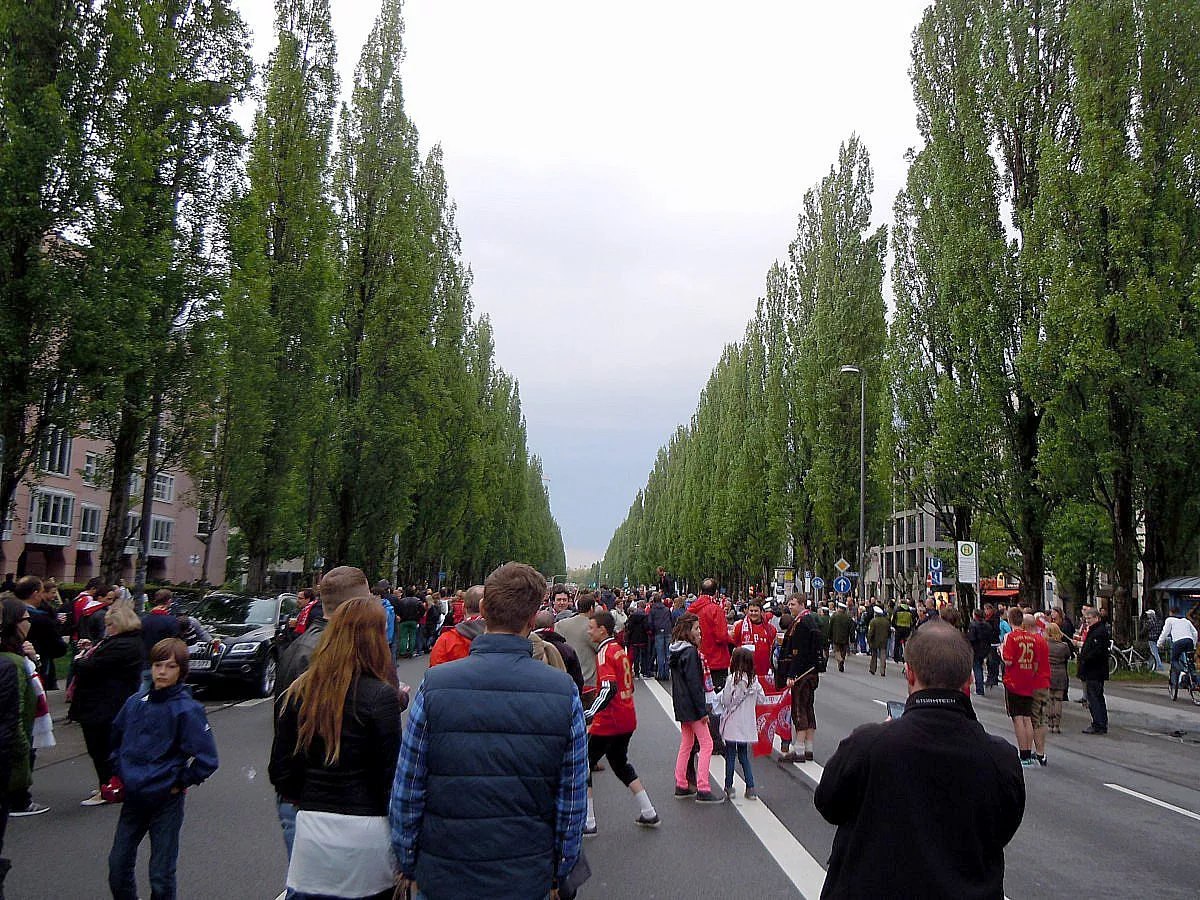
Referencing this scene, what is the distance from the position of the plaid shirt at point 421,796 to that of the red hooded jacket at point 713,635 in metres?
7.93

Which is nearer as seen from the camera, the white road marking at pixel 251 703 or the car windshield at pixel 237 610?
the white road marking at pixel 251 703

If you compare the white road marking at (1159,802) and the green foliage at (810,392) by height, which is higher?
the green foliage at (810,392)

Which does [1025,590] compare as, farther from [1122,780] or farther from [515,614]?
[515,614]

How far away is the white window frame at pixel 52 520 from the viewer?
44922 mm

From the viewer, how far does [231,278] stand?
19.3 m

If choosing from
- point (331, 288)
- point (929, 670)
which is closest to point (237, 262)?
point (331, 288)

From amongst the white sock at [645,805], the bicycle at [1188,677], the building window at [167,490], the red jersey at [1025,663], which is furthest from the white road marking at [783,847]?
the building window at [167,490]

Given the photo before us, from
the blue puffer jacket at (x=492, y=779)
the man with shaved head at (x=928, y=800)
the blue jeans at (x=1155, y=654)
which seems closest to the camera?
the man with shaved head at (x=928, y=800)

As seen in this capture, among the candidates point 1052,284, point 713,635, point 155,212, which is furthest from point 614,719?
point 1052,284

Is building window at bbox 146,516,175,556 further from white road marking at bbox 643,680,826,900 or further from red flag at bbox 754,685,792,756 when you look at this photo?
white road marking at bbox 643,680,826,900

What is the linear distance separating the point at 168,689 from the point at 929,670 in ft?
13.0

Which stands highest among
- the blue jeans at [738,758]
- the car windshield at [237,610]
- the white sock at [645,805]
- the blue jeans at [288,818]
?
the car windshield at [237,610]

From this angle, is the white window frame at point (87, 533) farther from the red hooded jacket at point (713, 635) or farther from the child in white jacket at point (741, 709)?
the child in white jacket at point (741, 709)

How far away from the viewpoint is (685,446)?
293 feet
